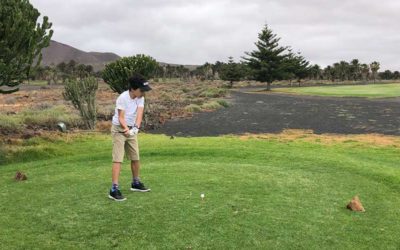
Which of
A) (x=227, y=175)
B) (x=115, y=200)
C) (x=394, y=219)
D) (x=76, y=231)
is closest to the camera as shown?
(x=76, y=231)

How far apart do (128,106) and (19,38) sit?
8.10 meters

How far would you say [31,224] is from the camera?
21.7 ft

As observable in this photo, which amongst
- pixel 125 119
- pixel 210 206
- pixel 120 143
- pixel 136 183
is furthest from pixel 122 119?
pixel 210 206

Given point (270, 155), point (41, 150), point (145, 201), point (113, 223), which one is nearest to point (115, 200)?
point (145, 201)

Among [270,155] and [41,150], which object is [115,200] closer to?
[270,155]

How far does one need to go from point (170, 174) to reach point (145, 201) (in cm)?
218

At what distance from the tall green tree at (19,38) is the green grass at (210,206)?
13.5ft

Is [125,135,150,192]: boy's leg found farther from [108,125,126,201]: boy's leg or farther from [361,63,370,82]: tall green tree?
[361,63,370,82]: tall green tree

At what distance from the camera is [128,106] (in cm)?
771

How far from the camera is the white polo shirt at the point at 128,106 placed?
7652 mm

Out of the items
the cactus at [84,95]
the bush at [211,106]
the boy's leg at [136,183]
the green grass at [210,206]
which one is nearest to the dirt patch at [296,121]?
the bush at [211,106]

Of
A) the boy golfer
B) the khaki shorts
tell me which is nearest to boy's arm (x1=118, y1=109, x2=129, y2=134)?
the boy golfer

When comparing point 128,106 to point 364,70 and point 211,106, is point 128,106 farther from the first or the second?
point 364,70

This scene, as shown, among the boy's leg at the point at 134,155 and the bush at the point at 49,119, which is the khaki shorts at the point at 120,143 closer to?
the boy's leg at the point at 134,155
